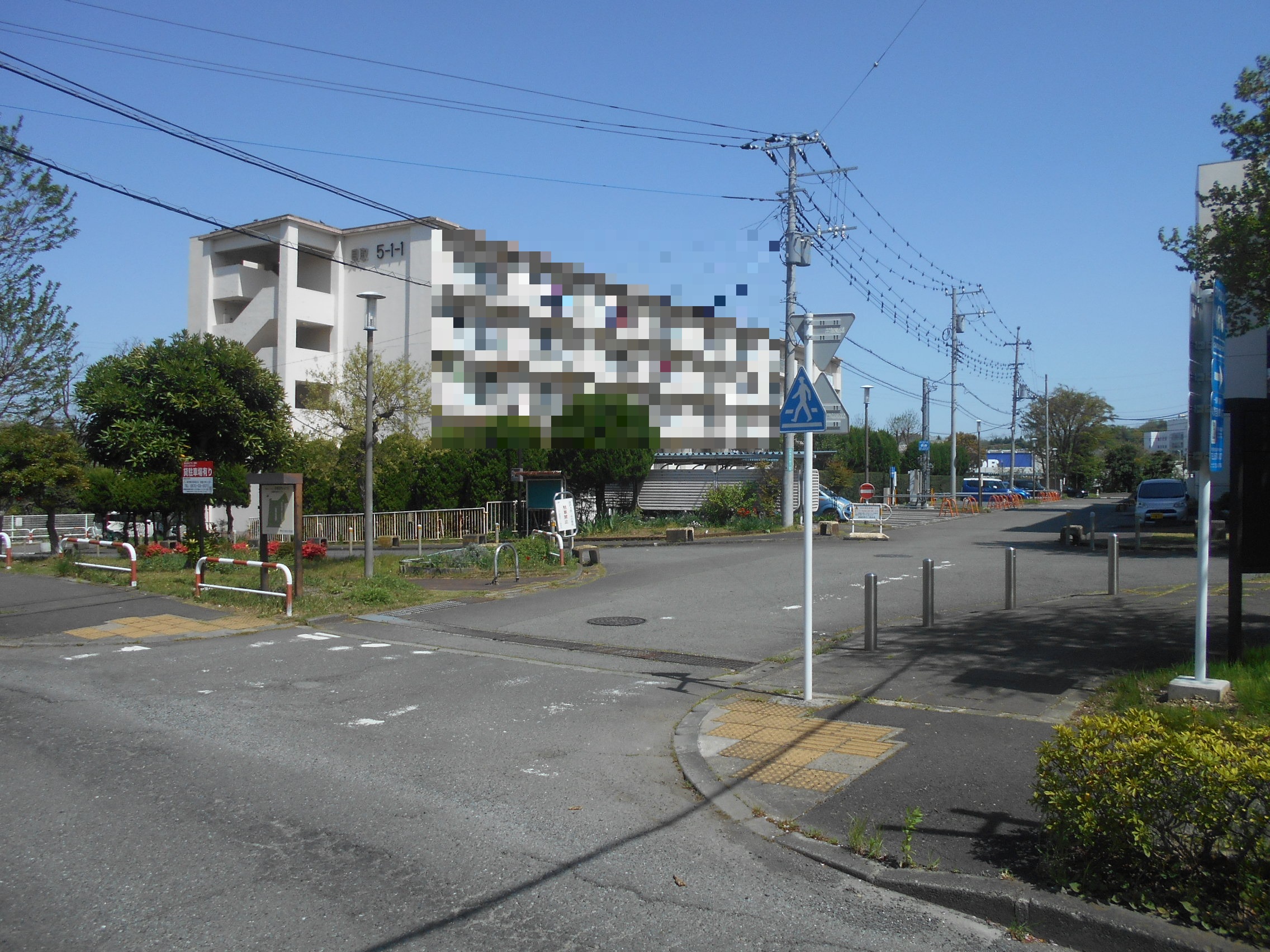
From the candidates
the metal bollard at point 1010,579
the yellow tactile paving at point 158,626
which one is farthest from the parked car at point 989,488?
the yellow tactile paving at point 158,626

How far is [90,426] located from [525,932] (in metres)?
18.3

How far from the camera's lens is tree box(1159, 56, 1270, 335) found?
18.2 meters

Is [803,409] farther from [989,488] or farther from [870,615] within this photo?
[989,488]

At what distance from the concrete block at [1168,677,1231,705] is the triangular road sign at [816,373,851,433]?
355 centimetres

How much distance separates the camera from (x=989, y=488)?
72000 millimetres

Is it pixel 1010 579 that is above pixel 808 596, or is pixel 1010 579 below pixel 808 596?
below

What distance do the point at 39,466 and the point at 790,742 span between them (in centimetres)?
2093

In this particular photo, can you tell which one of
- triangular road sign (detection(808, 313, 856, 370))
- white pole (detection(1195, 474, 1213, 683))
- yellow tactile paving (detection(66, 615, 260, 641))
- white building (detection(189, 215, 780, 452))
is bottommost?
yellow tactile paving (detection(66, 615, 260, 641))

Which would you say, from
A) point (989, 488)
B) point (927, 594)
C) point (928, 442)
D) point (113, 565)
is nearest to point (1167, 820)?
point (927, 594)

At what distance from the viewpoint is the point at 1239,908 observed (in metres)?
3.70

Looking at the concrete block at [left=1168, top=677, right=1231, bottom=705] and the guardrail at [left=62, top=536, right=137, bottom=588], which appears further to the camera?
the guardrail at [left=62, top=536, right=137, bottom=588]

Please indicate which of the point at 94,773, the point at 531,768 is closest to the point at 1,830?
the point at 94,773

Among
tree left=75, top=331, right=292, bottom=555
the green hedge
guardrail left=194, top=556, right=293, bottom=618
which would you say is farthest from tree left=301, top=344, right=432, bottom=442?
the green hedge

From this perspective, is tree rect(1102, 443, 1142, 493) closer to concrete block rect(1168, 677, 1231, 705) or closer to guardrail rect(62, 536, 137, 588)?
concrete block rect(1168, 677, 1231, 705)
